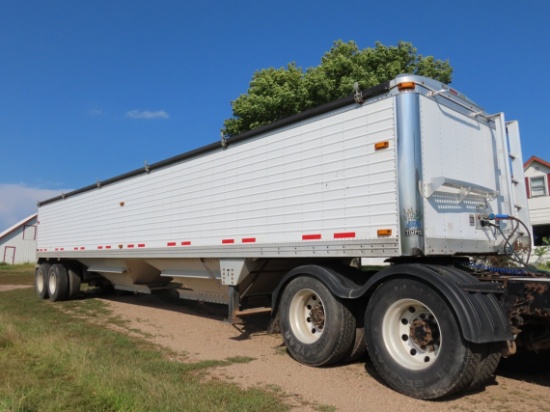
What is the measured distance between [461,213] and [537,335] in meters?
1.49

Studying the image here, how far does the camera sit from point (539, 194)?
77.7 ft

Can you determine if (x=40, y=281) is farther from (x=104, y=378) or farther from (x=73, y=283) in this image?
(x=104, y=378)

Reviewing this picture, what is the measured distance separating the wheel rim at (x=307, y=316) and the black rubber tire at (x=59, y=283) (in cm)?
993

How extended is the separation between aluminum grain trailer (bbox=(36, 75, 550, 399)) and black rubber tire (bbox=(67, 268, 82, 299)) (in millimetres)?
6918

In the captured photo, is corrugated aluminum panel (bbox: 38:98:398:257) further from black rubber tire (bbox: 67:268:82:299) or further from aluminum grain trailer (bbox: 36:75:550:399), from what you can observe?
black rubber tire (bbox: 67:268:82:299)

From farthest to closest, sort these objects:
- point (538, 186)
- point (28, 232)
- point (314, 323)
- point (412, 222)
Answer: point (28, 232), point (538, 186), point (314, 323), point (412, 222)

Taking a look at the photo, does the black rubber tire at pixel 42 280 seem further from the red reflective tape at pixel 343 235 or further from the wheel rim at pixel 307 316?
the red reflective tape at pixel 343 235

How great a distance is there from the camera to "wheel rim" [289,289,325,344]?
584cm

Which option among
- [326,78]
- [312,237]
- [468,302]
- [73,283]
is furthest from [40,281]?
[468,302]

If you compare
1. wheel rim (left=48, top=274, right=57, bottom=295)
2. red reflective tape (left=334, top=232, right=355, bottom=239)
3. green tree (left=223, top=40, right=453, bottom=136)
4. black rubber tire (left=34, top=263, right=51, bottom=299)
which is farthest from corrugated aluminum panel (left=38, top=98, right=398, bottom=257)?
green tree (left=223, top=40, right=453, bottom=136)

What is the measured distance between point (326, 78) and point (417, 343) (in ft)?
41.6

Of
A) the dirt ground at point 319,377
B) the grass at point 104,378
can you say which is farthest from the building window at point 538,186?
the grass at point 104,378

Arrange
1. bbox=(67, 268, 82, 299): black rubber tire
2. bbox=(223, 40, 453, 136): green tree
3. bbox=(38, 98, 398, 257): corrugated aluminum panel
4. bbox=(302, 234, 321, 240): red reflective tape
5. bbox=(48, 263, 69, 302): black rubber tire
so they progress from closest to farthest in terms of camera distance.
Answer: bbox=(38, 98, 398, 257): corrugated aluminum panel, bbox=(302, 234, 321, 240): red reflective tape, bbox=(48, 263, 69, 302): black rubber tire, bbox=(67, 268, 82, 299): black rubber tire, bbox=(223, 40, 453, 136): green tree

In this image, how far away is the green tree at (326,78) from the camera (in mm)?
16047
